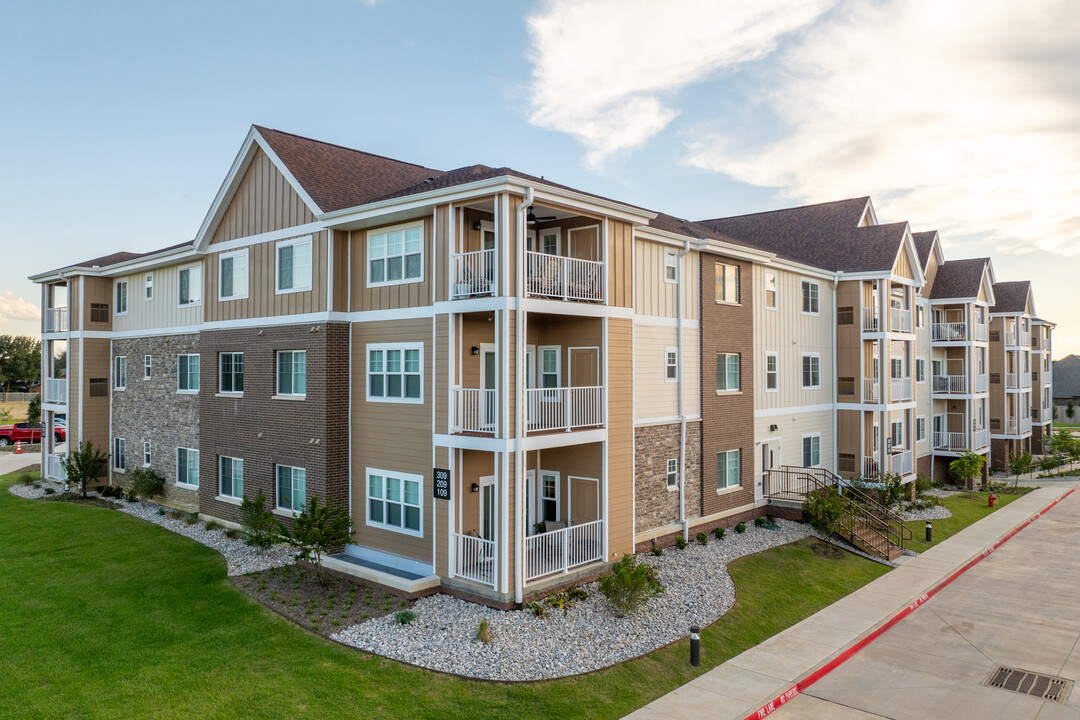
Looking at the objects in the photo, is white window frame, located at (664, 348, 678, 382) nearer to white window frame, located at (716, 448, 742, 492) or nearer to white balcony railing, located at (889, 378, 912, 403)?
white window frame, located at (716, 448, 742, 492)

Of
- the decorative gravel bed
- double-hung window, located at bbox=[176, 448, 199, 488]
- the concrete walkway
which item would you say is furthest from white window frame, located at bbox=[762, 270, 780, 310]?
double-hung window, located at bbox=[176, 448, 199, 488]

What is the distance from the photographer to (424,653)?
A: 1198 centimetres

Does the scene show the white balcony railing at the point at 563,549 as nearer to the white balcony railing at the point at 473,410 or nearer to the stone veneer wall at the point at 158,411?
the white balcony railing at the point at 473,410

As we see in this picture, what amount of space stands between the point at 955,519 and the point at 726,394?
1182 cm

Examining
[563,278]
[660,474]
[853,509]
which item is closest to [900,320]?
[853,509]

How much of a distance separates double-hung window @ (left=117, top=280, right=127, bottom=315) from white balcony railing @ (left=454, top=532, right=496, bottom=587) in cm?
1960

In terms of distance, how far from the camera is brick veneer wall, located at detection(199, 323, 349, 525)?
17.3 m

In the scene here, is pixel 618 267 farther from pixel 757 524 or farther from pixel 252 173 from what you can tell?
pixel 252 173

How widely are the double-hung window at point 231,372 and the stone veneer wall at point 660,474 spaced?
1212 cm

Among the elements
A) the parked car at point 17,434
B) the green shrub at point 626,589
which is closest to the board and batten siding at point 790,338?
the green shrub at point 626,589

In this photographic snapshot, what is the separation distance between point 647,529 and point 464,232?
9336mm

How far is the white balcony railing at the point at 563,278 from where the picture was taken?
14827mm

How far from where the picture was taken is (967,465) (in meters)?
30.4

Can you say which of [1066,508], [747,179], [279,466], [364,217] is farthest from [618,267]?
[1066,508]
